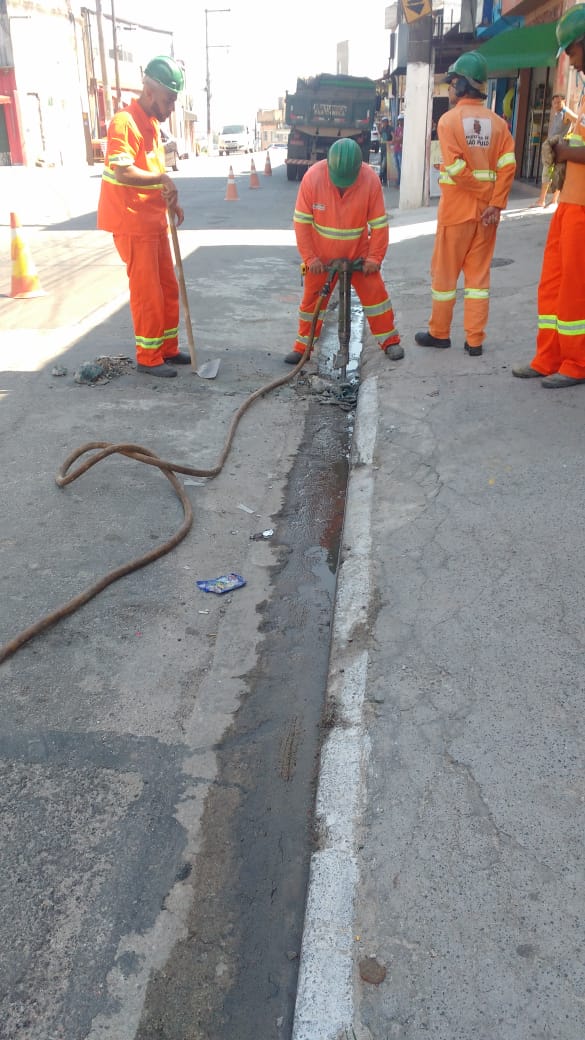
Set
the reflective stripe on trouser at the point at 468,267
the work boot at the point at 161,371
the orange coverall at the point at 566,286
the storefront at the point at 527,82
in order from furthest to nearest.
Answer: the storefront at the point at 527,82, the work boot at the point at 161,371, the reflective stripe on trouser at the point at 468,267, the orange coverall at the point at 566,286

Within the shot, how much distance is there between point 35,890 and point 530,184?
1982 cm

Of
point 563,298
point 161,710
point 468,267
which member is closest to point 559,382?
point 563,298

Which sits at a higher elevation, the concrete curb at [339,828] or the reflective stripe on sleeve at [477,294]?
the reflective stripe on sleeve at [477,294]

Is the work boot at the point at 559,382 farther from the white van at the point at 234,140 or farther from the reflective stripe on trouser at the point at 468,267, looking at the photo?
the white van at the point at 234,140

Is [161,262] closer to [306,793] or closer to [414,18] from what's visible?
[306,793]

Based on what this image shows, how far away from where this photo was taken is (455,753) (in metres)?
2.53

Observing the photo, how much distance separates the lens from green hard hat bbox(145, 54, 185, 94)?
19.1ft

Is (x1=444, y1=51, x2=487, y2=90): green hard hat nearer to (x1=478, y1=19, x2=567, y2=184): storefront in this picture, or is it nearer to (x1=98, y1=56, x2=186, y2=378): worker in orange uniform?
(x1=98, y1=56, x2=186, y2=378): worker in orange uniform

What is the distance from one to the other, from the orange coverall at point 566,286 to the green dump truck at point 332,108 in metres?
20.9

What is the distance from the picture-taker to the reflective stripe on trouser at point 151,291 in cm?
612

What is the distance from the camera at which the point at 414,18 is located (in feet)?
54.5

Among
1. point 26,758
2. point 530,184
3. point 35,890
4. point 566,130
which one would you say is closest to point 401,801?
point 35,890

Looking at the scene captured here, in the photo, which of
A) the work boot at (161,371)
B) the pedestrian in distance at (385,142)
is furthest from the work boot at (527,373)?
the pedestrian in distance at (385,142)

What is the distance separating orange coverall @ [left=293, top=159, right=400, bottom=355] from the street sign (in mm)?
12784
